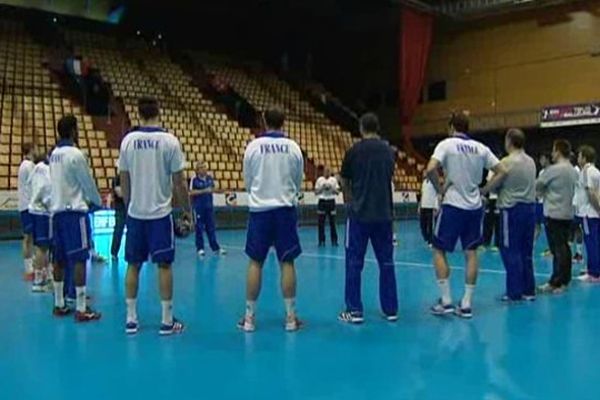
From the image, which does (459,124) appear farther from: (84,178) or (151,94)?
(151,94)

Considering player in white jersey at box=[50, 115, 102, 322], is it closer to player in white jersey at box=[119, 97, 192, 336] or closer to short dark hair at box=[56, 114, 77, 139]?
short dark hair at box=[56, 114, 77, 139]

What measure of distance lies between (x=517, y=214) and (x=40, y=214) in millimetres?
4214

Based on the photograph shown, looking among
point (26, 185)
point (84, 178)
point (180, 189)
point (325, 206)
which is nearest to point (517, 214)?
point (180, 189)

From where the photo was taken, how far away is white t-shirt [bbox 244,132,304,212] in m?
4.45

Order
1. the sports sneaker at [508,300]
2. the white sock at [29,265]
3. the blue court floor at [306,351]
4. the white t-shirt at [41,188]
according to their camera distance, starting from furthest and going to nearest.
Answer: the white sock at [29,265], the white t-shirt at [41,188], the sports sneaker at [508,300], the blue court floor at [306,351]

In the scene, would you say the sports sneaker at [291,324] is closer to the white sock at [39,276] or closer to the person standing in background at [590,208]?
the white sock at [39,276]

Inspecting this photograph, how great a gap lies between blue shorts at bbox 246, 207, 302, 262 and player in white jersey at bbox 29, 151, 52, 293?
76.6 inches

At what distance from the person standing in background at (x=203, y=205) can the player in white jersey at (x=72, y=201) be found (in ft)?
14.5

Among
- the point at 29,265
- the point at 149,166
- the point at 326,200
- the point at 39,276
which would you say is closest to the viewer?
the point at 149,166

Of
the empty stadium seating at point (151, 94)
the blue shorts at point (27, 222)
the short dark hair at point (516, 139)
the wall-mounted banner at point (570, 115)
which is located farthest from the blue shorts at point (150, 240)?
the wall-mounted banner at point (570, 115)

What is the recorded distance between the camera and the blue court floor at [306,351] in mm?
Answer: 3170

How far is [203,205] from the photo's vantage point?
31.3ft

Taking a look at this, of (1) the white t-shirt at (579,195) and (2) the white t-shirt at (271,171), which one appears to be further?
(1) the white t-shirt at (579,195)

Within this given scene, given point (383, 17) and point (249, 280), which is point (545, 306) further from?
point (383, 17)
